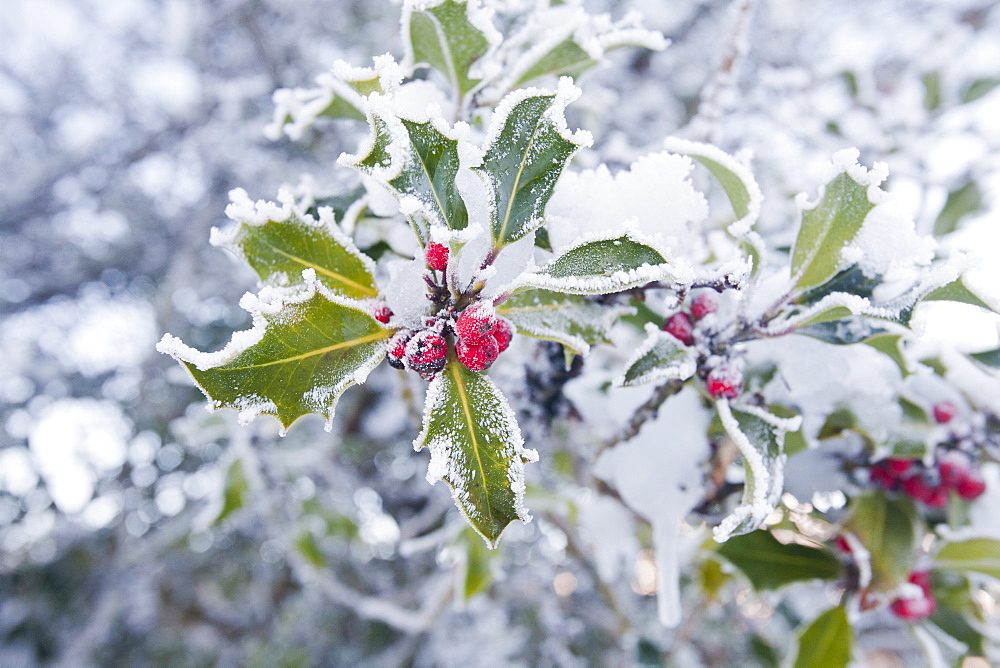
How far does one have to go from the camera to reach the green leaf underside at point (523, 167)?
62 cm

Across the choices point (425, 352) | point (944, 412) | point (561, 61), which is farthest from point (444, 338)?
point (944, 412)

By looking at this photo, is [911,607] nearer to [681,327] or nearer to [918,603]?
[918,603]

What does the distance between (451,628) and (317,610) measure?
97cm

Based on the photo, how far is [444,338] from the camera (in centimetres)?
67

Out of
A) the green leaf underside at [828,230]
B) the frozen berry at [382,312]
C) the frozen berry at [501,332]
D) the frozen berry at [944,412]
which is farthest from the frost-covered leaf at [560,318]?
the frozen berry at [944,412]

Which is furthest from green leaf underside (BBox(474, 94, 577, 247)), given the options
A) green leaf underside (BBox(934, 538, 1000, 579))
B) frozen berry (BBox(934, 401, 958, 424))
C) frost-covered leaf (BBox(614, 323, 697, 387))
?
green leaf underside (BBox(934, 538, 1000, 579))

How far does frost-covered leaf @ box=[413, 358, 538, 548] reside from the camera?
0.63 meters

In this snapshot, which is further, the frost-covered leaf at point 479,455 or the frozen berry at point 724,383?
the frozen berry at point 724,383

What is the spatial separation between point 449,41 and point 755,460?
72 cm

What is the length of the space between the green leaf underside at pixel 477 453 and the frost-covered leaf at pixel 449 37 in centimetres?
52

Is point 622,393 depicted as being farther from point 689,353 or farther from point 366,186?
point 366,186

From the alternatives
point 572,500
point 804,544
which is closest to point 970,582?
point 804,544

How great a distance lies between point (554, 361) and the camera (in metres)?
1.07

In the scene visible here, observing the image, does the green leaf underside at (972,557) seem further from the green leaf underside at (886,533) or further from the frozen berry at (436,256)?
the frozen berry at (436,256)
